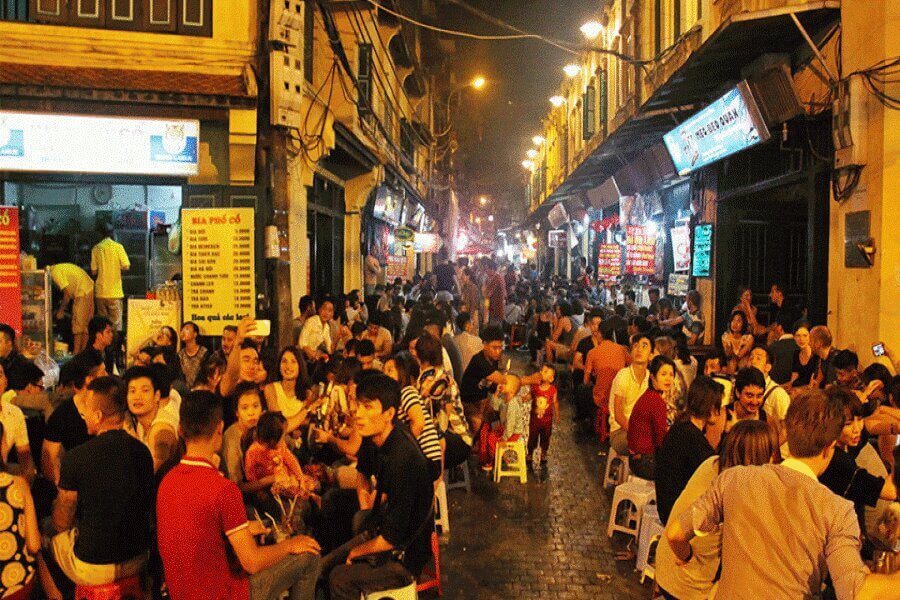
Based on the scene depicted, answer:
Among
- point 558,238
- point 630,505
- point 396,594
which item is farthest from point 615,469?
point 558,238

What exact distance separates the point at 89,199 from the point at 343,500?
10713mm

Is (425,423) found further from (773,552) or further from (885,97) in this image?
(885,97)

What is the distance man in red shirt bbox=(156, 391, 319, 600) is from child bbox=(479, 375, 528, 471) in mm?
5270

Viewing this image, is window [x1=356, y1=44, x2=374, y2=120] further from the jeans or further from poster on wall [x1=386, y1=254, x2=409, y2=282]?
the jeans

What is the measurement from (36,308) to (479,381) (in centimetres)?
617

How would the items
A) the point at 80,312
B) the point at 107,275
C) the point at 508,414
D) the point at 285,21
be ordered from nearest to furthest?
the point at 508,414
the point at 285,21
the point at 80,312
the point at 107,275

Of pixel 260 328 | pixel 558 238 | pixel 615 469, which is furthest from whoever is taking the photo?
pixel 558 238

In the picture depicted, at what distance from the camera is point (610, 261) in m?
20.9

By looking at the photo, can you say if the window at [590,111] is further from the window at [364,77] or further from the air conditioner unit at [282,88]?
the air conditioner unit at [282,88]

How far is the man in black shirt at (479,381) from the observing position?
9164 millimetres

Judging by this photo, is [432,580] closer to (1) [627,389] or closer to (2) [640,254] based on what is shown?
(1) [627,389]

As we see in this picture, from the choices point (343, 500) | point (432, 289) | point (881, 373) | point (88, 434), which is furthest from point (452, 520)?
point (432, 289)

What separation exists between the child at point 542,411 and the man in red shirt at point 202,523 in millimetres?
5716

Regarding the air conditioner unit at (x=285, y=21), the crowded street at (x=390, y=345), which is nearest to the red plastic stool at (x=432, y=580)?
the crowded street at (x=390, y=345)
